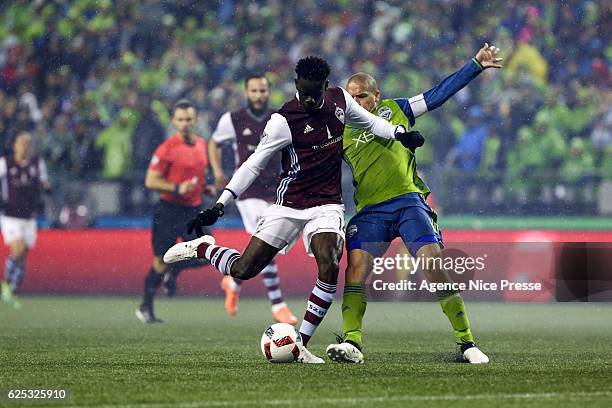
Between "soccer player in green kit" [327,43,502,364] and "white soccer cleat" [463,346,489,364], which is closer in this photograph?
"white soccer cleat" [463,346,489,364]

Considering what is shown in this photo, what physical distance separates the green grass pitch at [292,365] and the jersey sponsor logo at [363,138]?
1511mm

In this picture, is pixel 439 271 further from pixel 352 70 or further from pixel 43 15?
pixel 43 15

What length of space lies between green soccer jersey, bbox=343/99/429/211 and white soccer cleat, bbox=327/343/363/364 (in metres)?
1.12

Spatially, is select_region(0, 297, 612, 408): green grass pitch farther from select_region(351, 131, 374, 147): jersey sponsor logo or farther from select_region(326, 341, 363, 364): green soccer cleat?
select_region(351, 131, 374, 147): jersey sponsor logo

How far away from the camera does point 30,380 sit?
6.71m

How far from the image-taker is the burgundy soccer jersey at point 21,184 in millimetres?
15781

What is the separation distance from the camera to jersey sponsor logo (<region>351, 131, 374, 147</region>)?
843 centimetres

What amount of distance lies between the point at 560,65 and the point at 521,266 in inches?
176

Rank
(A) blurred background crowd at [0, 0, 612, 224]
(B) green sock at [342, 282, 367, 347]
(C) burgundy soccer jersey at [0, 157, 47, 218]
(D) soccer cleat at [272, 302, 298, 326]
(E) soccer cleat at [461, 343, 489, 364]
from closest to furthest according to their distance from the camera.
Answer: (E) soccer cleat at [461, 343, 489, 364] → (B) green sock at [342, 282, 367, 347] → (D) soccer cleat at [272, 302, 298, 326] → (C) burgundy soccer jersey at [0, 157, 47, 218] → (A) blurred background crowd at [0, 0, 612, 224]

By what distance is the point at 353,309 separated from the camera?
8.12 meters

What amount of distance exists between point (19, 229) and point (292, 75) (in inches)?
196

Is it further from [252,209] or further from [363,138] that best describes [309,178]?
[252,209]

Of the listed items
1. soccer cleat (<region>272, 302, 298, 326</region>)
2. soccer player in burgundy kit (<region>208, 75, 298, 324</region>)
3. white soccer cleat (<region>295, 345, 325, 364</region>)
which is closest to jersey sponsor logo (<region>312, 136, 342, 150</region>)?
white soccer cleat (<region>295, 345, 325, 364</region>)

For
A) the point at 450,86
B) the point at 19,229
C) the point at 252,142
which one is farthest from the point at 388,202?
the point at 19,229
